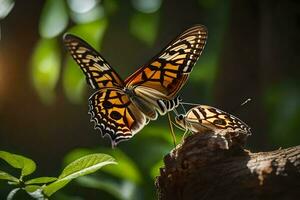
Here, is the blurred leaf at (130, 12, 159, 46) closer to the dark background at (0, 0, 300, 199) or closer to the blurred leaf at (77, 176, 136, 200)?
the dark background at (0, 0, 300, 199)

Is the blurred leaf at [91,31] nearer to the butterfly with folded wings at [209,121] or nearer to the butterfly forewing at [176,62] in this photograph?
the butterfly forewing at [176,62]

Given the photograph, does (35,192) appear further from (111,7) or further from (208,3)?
(208,3)

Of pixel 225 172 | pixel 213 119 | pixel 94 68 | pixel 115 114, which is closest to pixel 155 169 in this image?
pixel 115 114

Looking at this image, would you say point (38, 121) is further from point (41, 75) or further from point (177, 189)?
point (177, 189)

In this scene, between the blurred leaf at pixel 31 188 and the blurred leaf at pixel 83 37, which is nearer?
the blurred leaf at pixel 31 188

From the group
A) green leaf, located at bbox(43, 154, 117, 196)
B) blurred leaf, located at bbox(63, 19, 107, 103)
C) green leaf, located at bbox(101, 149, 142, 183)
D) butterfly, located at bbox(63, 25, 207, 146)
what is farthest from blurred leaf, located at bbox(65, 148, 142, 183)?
green leaf, located at bbox(43, 154, 117, 196)

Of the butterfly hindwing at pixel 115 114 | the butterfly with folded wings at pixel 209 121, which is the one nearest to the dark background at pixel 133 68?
the butterfly hindwing at pixel 115 114

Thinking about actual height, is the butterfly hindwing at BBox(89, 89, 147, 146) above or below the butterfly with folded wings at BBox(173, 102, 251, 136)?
below

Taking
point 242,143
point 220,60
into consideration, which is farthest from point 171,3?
point 242,143
